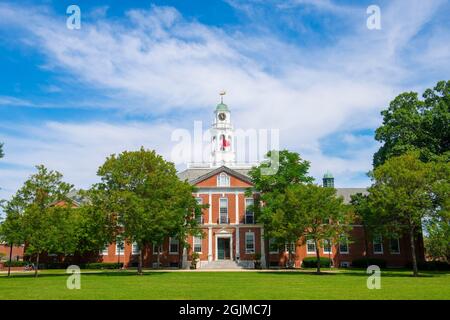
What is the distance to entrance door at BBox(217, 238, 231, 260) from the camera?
50031mm

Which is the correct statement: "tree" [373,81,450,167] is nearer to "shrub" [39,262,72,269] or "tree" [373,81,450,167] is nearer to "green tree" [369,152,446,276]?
"green tree" [369,152,446,276]

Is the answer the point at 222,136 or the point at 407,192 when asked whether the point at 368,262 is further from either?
the point at 222,136

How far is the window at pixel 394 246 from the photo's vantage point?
5097 cm

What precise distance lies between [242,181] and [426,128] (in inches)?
786

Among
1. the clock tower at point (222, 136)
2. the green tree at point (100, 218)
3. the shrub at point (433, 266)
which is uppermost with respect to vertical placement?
the clock tower at point (222, 136)

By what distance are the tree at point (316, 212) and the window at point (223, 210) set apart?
48.8 feet

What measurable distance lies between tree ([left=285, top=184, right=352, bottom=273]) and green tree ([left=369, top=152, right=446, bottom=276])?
12.4 feet

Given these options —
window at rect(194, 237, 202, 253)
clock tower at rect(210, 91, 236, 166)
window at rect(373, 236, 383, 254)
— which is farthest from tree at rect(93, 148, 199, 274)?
clock tower at rect(210, 91, 236, 166)

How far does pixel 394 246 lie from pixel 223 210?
782 inches

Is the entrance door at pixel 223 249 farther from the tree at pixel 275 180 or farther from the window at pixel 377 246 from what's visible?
the window at pixel 377 246

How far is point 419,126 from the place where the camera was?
136ft

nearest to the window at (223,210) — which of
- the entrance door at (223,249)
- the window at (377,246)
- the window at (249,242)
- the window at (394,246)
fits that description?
the entrance door at (223,249)

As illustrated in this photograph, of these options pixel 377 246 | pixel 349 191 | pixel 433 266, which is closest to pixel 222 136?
pixel 349 191
